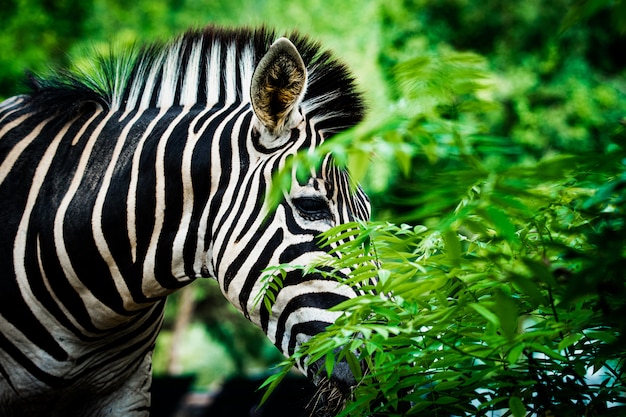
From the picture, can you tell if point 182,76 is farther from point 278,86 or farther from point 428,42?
point 428,42

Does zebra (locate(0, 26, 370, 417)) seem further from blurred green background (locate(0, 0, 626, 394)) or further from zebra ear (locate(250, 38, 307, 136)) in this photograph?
blurred green background (locate(0, 0, 626, 394))

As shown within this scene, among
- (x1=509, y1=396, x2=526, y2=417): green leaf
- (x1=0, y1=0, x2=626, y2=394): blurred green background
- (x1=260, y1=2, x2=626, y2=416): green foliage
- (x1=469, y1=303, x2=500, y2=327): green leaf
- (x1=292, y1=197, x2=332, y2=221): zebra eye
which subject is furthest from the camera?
(x1=0, y1=0, x2=626, y2=394): blurred green background

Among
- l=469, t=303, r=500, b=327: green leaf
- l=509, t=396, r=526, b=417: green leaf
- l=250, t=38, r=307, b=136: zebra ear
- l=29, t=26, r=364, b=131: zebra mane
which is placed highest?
l=29, t=26, r=364, b=131: zebra mane

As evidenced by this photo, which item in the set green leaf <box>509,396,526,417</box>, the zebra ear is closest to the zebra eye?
the zebra ear

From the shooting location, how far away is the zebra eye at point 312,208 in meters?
2.63

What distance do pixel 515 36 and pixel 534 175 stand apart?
1454 centimetres

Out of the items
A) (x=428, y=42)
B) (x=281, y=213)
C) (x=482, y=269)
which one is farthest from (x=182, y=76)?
(x=428, y=42)

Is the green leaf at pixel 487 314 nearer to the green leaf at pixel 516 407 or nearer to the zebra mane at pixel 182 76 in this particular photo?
the green leaf at pixel 516 407

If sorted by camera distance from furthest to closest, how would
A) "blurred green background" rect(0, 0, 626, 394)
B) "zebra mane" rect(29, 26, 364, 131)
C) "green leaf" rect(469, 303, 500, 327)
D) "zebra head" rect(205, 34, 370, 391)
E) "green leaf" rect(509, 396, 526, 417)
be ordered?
"blurred green background" rect(0, 0, 626, 394) → "zebra mane" rect(29, 26, 364, 131) → "zebra head" rect(205, 34, 370, 391) → "green leaf" rect(509, 396, 526, 417) → "green leaf" rect(469, 303, 500, 327)

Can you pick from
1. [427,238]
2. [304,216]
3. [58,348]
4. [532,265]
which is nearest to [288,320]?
[304,216]

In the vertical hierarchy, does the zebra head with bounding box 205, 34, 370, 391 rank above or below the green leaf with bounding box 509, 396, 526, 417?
above

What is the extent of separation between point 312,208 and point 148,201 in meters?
0.81

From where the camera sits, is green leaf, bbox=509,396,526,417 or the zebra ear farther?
the zebra ear

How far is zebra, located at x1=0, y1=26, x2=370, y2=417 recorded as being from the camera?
267cm
